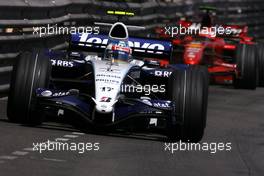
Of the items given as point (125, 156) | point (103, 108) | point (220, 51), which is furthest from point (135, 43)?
point (220, 51)

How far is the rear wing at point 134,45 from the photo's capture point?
13.5m

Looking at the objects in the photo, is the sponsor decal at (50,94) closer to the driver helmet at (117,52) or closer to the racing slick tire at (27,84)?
the racing slick tire at (27,84)

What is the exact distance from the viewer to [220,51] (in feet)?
66.4

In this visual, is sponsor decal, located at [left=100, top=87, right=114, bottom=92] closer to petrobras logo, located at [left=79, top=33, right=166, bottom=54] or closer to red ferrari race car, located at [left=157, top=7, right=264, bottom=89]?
petrobras logo, located at [left=79, top=33, right=166, bottom=54]

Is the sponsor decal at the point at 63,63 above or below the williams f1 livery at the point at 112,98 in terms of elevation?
above

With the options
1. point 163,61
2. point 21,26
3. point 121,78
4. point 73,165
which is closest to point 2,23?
point 21,26

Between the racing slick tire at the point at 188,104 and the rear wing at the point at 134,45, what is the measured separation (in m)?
2.36

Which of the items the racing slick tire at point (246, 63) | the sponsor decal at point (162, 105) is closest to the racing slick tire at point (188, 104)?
the sponsor decal at point (162, 105)

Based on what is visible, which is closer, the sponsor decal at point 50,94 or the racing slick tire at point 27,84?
the sponsor decal at point 50,94

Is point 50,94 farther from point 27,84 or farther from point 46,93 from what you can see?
point 27,84

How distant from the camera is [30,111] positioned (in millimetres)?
10898

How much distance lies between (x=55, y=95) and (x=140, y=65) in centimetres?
192

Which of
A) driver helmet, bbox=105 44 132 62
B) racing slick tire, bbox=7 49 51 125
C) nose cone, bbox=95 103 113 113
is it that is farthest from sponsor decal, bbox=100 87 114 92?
driver helmet, bbox=105 44 132 62

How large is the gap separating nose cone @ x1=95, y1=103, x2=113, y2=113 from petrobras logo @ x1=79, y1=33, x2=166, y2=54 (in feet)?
9.82
